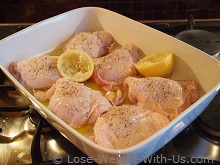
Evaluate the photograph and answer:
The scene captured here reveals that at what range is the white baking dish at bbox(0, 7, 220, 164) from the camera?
70 cm

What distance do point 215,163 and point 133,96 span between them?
0.97ft

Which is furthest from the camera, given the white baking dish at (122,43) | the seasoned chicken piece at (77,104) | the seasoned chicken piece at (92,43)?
the seasoned chicken piece at (92,43)

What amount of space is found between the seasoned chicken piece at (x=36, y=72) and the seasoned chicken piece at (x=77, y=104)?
0.12 meters

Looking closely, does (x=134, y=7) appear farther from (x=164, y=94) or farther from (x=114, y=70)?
(x=164, y=94)

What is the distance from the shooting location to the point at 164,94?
0.91 meters

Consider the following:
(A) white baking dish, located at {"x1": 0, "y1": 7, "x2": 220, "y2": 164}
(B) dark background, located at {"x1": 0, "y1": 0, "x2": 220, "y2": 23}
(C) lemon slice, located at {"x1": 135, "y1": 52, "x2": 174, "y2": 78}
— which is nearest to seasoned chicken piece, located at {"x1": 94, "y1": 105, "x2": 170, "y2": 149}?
(A) white baking dish, located at {"x1": 0, "y1": 7, "x2": 220, "y2": 164}

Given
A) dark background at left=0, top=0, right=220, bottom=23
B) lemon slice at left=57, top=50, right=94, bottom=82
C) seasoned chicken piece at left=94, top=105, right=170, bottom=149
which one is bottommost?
seasoned chicken piece at left=94, top=105, right=170, bottom=149

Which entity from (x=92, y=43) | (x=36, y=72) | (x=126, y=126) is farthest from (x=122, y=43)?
(x=126, y=126)

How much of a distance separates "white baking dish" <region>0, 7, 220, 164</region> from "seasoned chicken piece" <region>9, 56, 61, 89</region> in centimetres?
5

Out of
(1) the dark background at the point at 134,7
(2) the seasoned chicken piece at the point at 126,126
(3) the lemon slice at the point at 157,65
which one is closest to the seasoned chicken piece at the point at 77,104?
(2) the seasoned chicken piece at the point at 126,126

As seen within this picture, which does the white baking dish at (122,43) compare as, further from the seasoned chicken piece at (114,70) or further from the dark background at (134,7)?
the dark background at (134,7)

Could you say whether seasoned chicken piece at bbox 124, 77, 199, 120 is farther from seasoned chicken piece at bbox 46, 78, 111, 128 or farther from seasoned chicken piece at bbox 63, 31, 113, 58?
seasoned chicken piece at bbox 63, 31, 113, 58

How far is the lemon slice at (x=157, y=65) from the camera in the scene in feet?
3.24

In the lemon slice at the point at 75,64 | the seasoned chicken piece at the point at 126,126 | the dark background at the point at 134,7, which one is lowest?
the seasoned chicken piece at the point at 126,126
